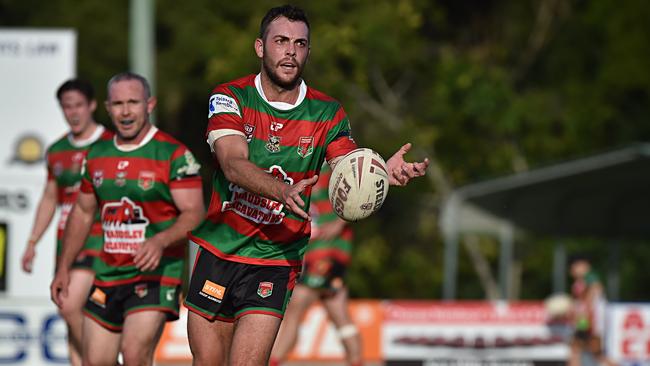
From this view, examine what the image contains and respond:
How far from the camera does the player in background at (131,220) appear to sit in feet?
28.7

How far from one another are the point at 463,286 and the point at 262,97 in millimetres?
25906

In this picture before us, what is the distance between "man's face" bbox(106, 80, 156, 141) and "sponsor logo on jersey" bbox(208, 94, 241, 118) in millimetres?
1791

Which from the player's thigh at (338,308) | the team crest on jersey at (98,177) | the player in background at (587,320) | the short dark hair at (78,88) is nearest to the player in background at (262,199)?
the team crest on jersey at (98,177)

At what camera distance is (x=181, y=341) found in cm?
1855

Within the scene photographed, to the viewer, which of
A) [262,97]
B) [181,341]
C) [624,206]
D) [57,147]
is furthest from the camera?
[624,206]

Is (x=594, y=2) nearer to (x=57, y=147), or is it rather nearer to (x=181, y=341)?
(x=181, y=341)

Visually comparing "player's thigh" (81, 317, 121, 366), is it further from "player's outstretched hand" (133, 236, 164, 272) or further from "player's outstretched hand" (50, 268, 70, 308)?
"player's outstretched hand" (133, 236, 164, 272)

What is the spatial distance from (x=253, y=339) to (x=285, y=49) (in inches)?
60.2

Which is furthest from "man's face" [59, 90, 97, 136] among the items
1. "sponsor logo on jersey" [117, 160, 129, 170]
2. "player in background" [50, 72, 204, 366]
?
"sponsor logo on jersey" [117, 160, 129, 170]

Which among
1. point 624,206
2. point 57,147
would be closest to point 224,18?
point 624,206

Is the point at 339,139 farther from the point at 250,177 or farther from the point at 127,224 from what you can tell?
the point at 127,224

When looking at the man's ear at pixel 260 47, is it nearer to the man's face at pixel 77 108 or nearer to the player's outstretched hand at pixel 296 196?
the player's outstretched hand at pixel 296 196

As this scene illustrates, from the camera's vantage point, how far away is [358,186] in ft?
21.5

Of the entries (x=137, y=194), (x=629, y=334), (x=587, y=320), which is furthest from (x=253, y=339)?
(x=587, y=320)
